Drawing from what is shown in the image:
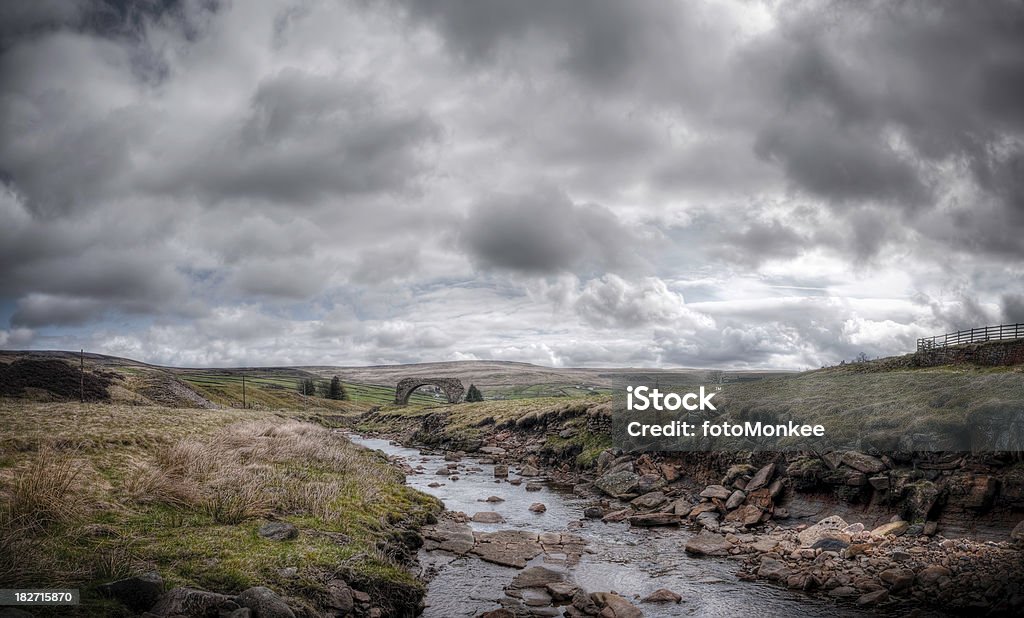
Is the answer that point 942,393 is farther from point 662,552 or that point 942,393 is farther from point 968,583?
point 662,552

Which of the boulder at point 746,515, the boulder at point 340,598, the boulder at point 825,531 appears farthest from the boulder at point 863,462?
the boulder at point 340,598

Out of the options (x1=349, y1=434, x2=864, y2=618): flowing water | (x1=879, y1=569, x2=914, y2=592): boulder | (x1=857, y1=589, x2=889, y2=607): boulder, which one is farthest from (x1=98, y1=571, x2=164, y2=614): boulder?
(x1=879, y1=569, x2=914, y2=592): boulder

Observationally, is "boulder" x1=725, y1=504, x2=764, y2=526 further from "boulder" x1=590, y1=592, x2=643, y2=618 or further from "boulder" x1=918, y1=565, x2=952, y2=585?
"boulder" x1=590, y1=592, x2=643, y2=618

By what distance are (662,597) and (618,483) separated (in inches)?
644

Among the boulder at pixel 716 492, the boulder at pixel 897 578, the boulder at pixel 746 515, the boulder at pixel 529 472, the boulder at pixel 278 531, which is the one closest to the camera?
the boulder at pixel 278 531

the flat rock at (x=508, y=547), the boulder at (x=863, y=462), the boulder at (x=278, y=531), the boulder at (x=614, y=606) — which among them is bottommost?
the flat rock at (x=508, y=547)

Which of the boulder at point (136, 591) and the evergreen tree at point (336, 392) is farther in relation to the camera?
the evergreen tree at point (336, 392)

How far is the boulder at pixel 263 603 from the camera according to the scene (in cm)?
1024

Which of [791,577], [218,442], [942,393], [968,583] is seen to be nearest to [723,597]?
[791,577]

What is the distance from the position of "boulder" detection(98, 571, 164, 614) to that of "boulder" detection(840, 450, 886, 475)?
985 inches

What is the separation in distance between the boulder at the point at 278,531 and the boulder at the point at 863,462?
22430mm

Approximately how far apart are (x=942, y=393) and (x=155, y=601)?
31.4 metres

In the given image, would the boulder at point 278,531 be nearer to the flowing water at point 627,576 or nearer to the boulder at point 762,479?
the flowing water at point 627,576

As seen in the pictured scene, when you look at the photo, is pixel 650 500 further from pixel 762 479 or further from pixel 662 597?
pixel 662 597
